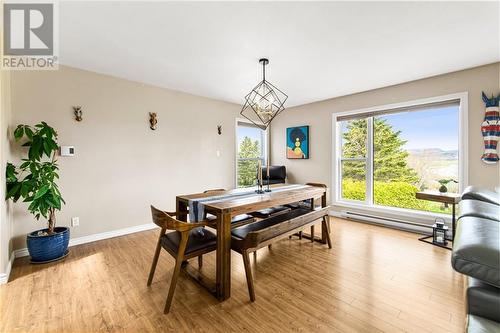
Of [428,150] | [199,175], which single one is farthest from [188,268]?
[428,150]

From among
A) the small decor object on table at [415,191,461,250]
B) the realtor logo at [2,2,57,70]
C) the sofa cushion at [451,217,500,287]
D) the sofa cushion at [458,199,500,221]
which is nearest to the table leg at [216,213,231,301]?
the sofa cushion at [451,217,500,287]

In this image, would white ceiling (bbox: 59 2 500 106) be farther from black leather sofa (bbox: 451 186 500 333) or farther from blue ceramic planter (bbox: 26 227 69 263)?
blue ceramic planter (bbox: 26 227 69 263)

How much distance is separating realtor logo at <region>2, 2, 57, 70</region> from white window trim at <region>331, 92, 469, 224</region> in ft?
14.0

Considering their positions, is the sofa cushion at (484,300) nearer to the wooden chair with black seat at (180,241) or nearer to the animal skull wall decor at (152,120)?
the wooden chair with black seat at (180,241)

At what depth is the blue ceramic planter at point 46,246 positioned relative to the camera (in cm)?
242

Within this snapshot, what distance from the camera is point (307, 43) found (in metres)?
2.35

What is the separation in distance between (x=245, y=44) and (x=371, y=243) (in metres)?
2.97

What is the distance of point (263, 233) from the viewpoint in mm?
1879

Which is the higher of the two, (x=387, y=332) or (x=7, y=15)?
(x=7, y=15)

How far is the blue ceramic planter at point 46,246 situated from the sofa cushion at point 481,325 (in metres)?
3.50

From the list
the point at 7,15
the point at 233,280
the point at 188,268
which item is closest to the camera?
the point at 7,15

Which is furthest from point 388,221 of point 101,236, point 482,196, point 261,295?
point 101,236

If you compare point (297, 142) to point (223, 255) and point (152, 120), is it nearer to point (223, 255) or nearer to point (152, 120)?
point (152, 120)

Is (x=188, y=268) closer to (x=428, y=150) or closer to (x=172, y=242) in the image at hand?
(x=172, y=242)
